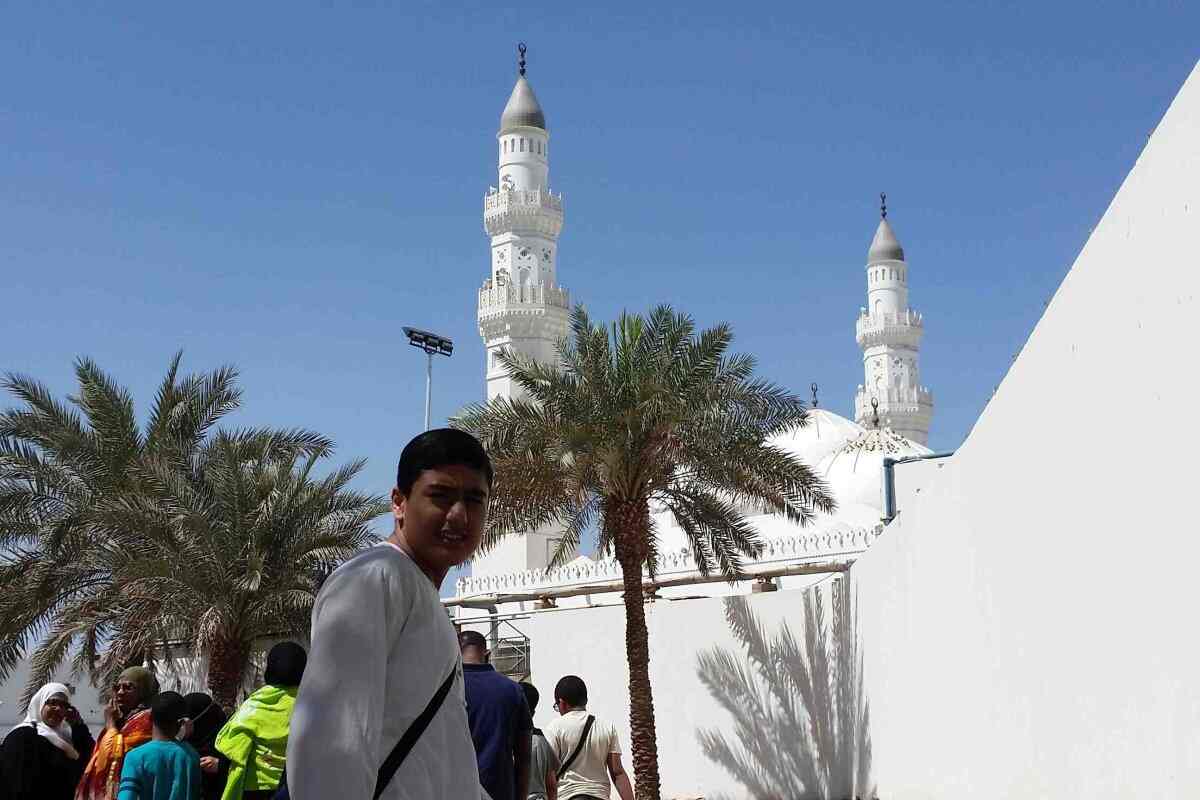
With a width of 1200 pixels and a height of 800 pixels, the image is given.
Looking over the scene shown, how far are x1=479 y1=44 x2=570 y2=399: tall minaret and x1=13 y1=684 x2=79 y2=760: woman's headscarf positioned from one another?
32580 mm

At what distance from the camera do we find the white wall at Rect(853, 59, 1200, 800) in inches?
236

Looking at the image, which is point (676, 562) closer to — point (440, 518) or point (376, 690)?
point (440, 518)

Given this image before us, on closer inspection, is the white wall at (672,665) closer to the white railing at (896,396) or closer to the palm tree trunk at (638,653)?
the palm tree trunk at (638,653)

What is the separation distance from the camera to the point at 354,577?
2195mm

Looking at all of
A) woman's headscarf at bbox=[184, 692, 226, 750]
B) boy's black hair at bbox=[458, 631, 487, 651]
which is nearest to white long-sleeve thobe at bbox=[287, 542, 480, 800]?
boy's black hair at bbox=[458, 631, 487, 651]

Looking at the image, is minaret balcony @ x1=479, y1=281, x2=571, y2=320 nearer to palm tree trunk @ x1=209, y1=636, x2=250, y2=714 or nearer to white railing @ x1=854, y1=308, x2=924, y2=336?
white railing @ x1=854, y1=308, x2=924, y2=336

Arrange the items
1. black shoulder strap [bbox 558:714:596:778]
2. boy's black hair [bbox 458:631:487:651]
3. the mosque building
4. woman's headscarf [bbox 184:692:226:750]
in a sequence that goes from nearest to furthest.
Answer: boy's black hair [bbox 458:631:487:651] → woman's headscarf [bbox 184:692:226:750] → black shoulder strap [bbox 558:714:596:778] → the mosque building

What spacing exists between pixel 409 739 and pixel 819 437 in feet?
123

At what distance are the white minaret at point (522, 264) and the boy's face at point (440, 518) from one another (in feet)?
118

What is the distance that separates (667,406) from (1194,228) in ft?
30.1

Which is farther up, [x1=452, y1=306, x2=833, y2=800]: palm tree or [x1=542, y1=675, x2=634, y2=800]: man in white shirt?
[x1=452, y1=306, x2=833, y2=800]: palm tree

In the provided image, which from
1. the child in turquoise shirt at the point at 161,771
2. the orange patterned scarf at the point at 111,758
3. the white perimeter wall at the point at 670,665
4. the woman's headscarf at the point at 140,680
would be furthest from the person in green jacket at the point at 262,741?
the white perimeter wall at the point at 670,665

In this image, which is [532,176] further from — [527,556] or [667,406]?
[667,406]

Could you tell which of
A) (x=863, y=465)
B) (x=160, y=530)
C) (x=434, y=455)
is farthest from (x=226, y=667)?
(x=863, y=465)
